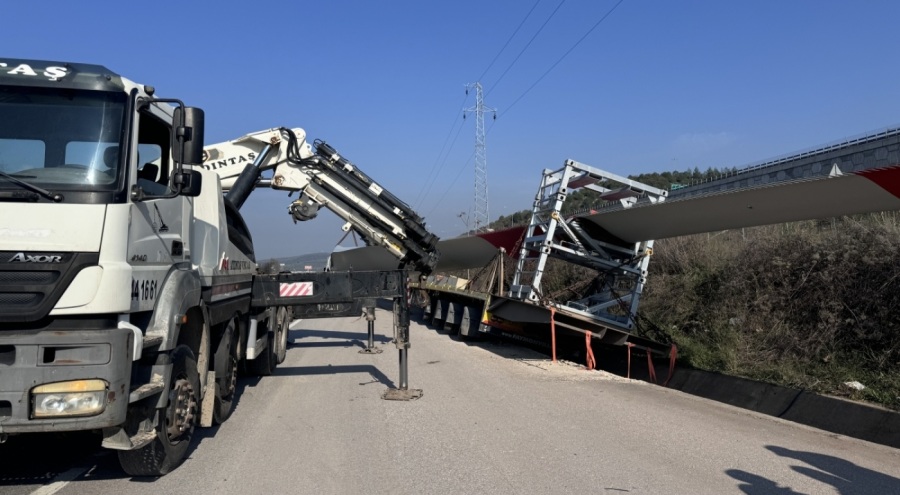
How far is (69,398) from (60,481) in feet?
4.70

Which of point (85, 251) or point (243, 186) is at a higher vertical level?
point (243, 186)

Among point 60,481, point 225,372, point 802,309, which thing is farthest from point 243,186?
Result: point 802,309

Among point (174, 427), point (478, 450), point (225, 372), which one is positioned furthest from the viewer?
point (225, 372)

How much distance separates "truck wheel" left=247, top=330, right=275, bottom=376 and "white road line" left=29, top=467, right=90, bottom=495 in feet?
15.3

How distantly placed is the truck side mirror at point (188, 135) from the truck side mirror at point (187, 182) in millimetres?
114

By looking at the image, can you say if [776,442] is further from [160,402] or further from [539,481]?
[160,402]

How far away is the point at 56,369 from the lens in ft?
13.7

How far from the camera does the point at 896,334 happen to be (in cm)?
918

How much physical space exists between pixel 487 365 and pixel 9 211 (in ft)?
29.9

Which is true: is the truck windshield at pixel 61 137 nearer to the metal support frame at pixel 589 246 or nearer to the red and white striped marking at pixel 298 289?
the red and white striped marking at pixel 298 289

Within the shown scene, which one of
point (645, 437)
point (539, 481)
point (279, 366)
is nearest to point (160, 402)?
point (539, 481)

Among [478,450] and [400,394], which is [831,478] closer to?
[478,450]

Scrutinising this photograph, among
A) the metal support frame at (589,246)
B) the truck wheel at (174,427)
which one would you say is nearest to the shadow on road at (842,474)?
the truck wheel at (174,427)

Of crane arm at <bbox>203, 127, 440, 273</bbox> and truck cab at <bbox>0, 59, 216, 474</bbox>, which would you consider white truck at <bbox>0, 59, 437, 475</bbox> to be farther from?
crane arm at <bbox>203, 127, 440, 273</bbox>
